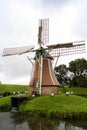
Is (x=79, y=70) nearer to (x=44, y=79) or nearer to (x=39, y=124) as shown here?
(x=44, y=79)

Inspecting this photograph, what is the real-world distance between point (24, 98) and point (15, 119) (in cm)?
896

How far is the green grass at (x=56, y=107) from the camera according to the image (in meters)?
35.1

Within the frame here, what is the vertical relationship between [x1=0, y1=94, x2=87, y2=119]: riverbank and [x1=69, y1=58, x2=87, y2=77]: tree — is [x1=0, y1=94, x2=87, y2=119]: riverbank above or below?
below

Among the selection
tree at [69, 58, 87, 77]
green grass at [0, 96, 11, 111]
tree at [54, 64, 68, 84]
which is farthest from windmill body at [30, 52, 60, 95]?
tree at [54, 64, 68, 84]

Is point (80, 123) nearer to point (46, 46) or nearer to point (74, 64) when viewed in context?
point (46, 46)

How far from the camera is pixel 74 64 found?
8994cm

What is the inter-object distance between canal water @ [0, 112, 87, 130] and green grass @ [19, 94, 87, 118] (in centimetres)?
203

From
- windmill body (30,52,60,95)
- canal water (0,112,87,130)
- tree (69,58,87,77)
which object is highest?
tree (69,58,87,77)

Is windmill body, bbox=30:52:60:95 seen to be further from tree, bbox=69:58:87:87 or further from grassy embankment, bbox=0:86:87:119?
tree, bbox=69:58:87:87

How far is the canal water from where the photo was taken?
29.2m

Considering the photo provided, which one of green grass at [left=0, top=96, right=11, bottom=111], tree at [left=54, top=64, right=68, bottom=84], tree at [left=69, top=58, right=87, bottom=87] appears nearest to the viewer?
green grass at [left=0, top=96, right=11, bottom=111]

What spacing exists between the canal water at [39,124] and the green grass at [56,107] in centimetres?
203

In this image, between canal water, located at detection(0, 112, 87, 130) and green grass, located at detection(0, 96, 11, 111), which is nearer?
canal water, located at detection(0, 112, 87, 130)

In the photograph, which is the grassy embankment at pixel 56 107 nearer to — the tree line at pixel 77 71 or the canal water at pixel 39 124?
the canal water at pixel 39 124
